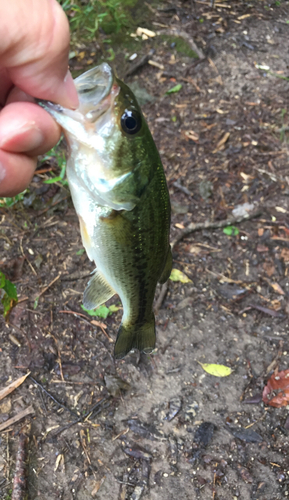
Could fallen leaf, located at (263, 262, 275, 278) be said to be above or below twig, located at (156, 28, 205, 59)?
below

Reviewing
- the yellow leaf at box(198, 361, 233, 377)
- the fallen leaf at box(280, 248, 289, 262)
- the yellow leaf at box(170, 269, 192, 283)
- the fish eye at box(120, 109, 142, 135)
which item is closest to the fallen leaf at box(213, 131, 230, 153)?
the fallen leaf at box(280, 248, 289, 262)

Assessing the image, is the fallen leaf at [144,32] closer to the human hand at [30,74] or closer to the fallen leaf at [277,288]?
the fallen leaf at [277,288]

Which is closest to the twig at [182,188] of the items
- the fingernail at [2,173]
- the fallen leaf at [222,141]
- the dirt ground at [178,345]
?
the dirt ground at [178,345]

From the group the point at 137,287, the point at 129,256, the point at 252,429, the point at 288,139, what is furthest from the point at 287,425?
the point at 288,139

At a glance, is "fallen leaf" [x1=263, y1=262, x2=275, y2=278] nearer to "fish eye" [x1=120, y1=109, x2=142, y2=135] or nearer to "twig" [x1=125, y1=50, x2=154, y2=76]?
"fish eye" [x1=120, y1=109, x2=142, y2=135]

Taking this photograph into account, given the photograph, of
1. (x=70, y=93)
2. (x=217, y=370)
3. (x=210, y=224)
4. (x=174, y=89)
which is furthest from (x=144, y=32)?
(x=70, y=93)

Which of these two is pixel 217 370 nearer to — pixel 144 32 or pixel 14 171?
pixel 14 171

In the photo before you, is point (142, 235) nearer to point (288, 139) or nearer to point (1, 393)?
point (1, 393)
